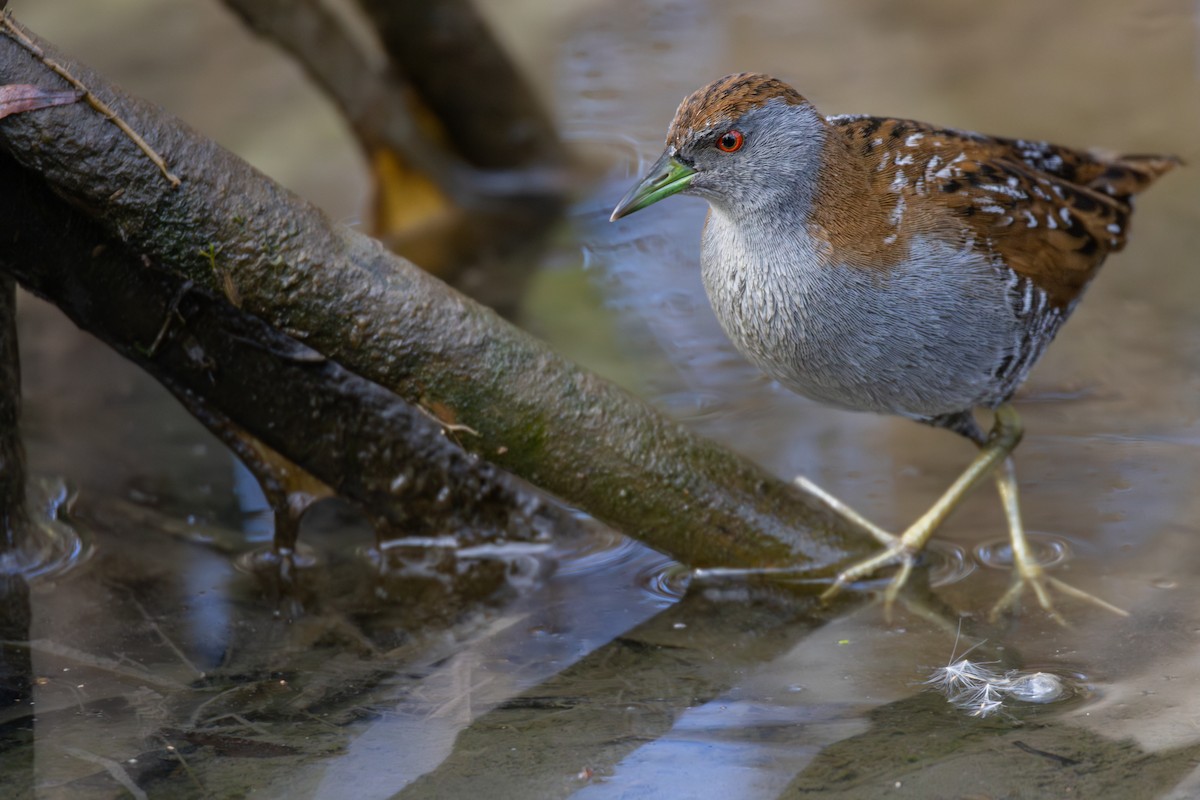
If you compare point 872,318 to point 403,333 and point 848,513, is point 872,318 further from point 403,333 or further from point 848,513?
point 403,333

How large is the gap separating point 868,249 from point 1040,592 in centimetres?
106

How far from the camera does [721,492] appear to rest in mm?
3434

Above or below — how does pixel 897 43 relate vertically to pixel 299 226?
above

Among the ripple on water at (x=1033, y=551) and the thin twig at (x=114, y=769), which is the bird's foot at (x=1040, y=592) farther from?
the thin twig at (x=114, y=769)

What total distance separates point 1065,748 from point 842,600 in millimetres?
1062

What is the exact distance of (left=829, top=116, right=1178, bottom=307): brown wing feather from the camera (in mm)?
3322

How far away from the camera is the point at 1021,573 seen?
3.52 m

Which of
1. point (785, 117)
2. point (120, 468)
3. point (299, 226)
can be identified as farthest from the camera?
point (120, 468)

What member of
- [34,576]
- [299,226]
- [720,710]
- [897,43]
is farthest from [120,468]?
[897,43]

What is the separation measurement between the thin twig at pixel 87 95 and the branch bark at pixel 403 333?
19 millimetres

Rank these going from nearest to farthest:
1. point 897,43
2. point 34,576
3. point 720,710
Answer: point 720,710 < point 34,576 < point 897,43

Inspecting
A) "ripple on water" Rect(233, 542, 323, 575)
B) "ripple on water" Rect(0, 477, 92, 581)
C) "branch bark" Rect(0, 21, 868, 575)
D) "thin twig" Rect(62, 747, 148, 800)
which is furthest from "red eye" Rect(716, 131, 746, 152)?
"ripple on water" Rect(0, 477, 92, 581)

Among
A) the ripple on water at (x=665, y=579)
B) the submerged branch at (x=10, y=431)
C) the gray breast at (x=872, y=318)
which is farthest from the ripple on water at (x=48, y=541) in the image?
the gray breast at (x=872, y=318)

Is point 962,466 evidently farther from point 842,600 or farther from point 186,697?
point 186,697
